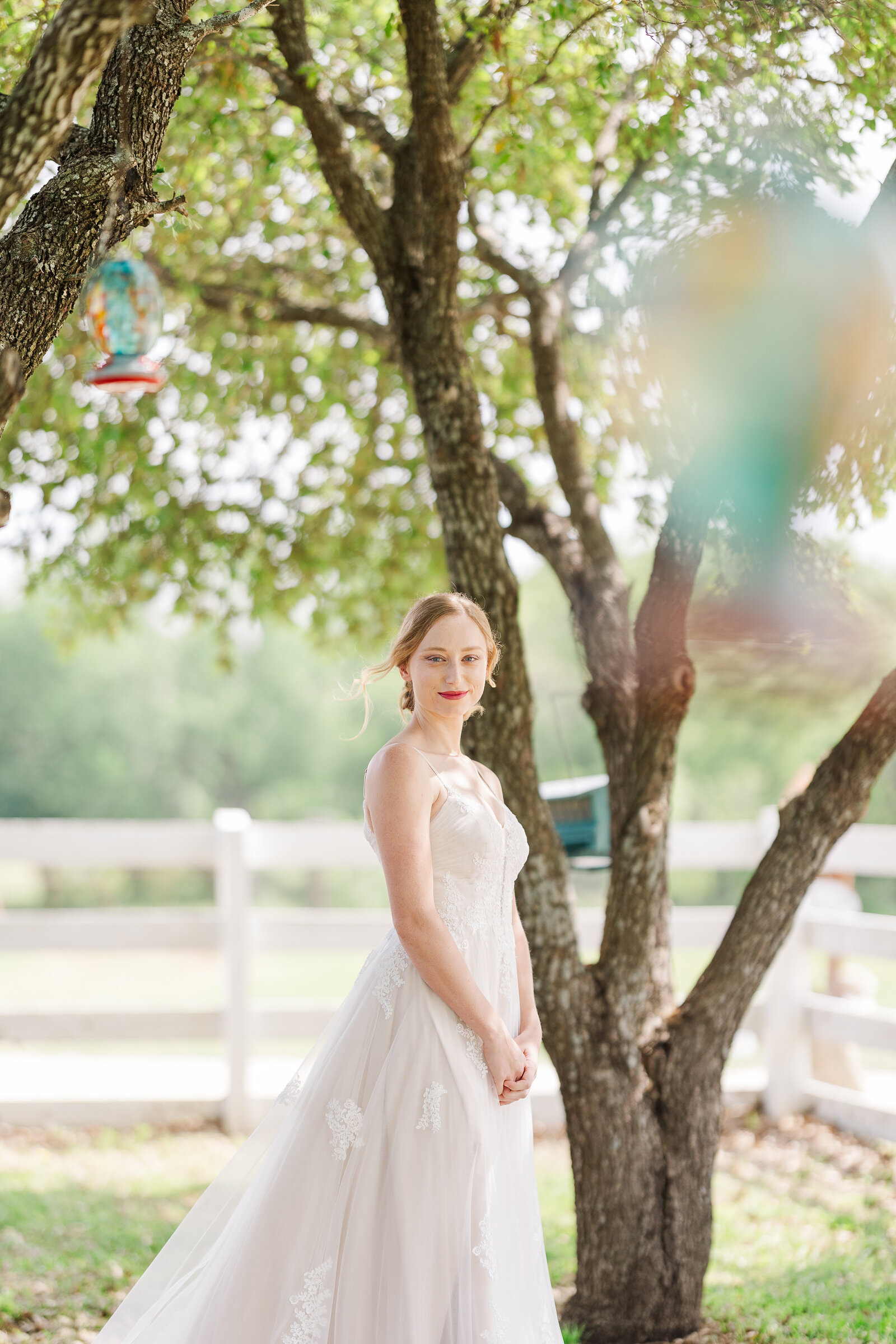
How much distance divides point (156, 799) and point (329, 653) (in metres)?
23.5

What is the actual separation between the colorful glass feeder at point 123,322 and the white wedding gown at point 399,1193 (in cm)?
150

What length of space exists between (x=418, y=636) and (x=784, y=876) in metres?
1.47

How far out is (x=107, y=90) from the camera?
2.44 metres

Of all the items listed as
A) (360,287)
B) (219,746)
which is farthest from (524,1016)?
(219,746)

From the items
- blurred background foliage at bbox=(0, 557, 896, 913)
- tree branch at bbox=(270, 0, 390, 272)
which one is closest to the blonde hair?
tree branch at bbox=(270, 0, 390, 272)

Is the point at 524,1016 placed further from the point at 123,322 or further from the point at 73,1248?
the point at 73,1248

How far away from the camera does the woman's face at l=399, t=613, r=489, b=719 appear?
2785 mm

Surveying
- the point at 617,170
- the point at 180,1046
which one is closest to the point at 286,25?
the point at 617,170

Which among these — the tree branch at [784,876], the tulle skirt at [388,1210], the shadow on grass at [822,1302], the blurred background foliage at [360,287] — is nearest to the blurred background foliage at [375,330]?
the blurred background foliage at [360,287]

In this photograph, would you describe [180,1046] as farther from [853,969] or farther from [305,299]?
[305,299]

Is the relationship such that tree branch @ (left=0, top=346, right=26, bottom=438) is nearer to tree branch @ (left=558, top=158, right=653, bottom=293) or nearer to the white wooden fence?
tree branch @ (left=558, top=158, right=653, bottom=293)

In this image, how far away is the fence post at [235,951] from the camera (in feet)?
19.6

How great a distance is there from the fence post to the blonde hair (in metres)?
3.31

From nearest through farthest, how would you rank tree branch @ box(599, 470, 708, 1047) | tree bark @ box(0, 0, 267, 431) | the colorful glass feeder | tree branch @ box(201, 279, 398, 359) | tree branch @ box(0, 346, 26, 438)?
tree branch @ box(0, 346, 26, 438), tree bark @ box(0, 0, 267, 431), the colorful glass feeder, tree branch @ box(599, 470, 708, 1047), tree branch @ box(201, 279, 398, 359)
